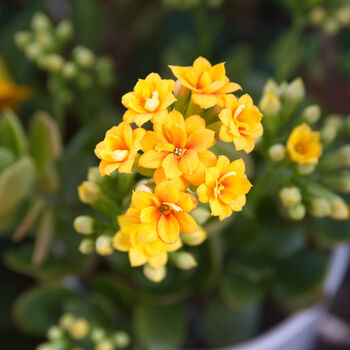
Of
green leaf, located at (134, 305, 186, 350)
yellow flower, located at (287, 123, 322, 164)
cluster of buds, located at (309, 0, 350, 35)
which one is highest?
cluster of buds, located at (309, 0, 350, 35)

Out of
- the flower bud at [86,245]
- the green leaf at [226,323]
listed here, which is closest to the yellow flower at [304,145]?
the flower bud at [86,245]

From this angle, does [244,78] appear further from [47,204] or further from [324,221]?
[47,204]

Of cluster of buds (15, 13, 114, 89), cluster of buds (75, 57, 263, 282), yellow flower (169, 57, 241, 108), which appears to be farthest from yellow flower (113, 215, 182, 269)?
cluster of buds (15, 13, 114, 89)

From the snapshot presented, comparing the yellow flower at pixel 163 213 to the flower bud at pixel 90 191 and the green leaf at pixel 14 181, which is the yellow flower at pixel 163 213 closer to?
the flower bud at pixel 90 191

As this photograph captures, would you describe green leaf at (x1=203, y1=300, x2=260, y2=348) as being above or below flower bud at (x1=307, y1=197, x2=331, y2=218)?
below

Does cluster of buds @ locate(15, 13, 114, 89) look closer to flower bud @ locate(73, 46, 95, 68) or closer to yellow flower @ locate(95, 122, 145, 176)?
flower bud @ locate(73, 46, 95, 68)

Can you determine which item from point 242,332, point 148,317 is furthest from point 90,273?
point 242,332
